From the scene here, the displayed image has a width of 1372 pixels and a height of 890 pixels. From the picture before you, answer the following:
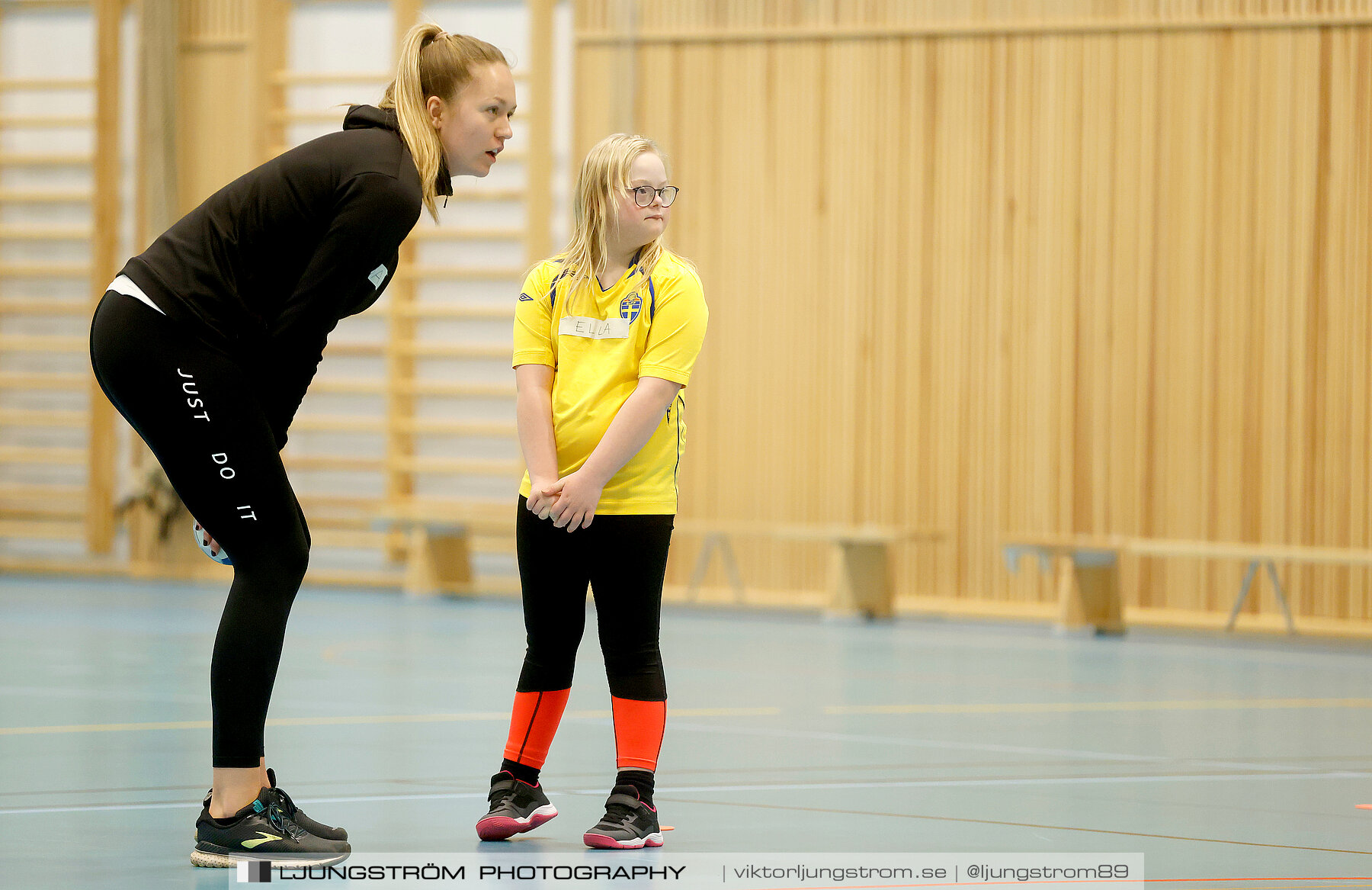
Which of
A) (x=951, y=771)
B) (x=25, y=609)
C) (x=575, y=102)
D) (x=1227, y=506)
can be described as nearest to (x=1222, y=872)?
(x=951, y=771)

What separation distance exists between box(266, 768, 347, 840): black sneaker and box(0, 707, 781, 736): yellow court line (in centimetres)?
166

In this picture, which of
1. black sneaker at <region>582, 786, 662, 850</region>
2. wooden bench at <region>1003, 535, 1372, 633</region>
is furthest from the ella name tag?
wooden bench at <region>1003, 535, 1372, 633</region>

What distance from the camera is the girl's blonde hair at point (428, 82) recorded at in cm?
254

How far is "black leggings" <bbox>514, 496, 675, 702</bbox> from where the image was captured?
281cm

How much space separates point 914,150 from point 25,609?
4.90m

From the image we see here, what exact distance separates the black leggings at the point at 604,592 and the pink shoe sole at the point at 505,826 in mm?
221

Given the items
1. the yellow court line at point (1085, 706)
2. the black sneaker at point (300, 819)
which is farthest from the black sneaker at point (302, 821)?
the yellow court line at point (1085, 706)

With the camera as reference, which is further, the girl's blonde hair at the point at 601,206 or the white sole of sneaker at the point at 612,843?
the girl's blonde hair at the point at 601,206

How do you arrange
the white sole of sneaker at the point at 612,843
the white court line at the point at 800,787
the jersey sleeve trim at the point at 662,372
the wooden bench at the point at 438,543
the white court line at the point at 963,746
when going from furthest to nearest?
1. the wooden bench at the point at 438,543
2. the white court line at the point at 963,746
3. the white court line at the point at 800,787
4. the jersey sleeve trim at the point at 662,372
5. the white sole of sneaker at the point at 612,843

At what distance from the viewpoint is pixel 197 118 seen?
32.0ft

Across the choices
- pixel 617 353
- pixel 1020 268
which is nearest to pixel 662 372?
pixel 617 353

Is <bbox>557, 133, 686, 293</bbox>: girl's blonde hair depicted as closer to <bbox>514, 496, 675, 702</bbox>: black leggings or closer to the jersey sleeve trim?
the jersey sleeve trim

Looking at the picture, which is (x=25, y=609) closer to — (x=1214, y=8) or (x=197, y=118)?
(x=197, y=118)

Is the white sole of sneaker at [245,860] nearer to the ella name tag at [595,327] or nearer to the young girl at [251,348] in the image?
the young girl at [251,348]
